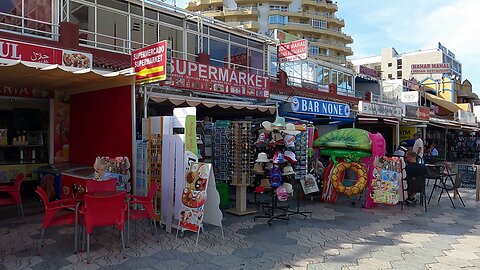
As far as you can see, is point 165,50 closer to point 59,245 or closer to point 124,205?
point 124,205

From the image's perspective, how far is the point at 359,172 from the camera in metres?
7.95

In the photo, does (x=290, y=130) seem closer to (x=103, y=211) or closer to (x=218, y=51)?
(x=103, y=211)

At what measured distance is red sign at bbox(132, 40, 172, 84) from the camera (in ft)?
19.3

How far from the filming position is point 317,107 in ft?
36.5

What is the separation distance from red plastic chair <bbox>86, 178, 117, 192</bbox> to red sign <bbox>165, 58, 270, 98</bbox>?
306 centimetres

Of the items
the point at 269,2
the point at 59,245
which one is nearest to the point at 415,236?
the point at 59,245

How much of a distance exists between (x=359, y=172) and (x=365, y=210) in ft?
2.73

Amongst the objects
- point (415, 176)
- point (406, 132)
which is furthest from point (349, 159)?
point (406, 132)

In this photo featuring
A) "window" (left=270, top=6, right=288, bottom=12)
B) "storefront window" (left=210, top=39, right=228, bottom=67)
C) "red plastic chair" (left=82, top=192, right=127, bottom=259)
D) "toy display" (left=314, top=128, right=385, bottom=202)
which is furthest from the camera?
"window" (left=270, top=6, right=288, bottom=12)

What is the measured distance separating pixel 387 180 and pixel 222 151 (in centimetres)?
362

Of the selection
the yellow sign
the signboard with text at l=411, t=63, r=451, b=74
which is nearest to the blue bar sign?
the yellow sign

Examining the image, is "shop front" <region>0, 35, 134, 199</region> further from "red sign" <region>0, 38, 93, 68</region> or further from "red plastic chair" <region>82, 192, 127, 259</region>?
"red plastic chair" <region>82, 192, 127, 259</region>

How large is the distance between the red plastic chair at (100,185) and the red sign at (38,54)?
301cm

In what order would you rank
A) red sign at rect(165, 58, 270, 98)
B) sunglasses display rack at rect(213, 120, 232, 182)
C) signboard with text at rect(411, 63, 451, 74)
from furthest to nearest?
signboard with text at rect(411, 63, 451, 74), red sign at rect(165, 58, 270, 98), sunglasses display rack at rect(213, 120, 232, 182)
